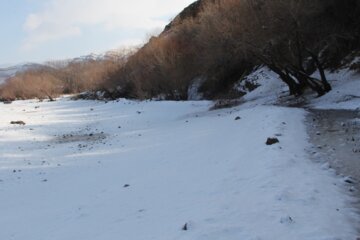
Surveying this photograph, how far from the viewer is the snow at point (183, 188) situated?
22.3 ft

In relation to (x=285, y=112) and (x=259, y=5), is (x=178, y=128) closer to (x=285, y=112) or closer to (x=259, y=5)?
(x=285, y=112)

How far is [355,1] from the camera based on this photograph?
26.6 metres

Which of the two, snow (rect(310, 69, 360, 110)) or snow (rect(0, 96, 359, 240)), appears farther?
snow (rect(310, 69, 360, 110))

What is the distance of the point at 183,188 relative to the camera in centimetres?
1004

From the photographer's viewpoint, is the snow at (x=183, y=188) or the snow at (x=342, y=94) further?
the snow at (x=342, y=94)

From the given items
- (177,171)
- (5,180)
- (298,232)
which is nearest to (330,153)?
(177,171)

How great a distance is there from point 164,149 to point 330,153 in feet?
24.3

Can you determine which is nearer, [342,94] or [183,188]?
[183,188]

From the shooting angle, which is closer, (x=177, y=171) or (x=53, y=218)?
(x=53, y=218)

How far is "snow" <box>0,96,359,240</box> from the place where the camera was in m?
6.79

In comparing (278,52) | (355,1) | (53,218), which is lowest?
(53,218)

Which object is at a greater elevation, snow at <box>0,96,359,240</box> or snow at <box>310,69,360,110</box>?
snow at <box>310,69,360,110</box>

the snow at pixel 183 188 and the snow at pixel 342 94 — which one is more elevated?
the snow at pixel 342 94

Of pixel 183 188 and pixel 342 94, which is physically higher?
pixel 342 94
